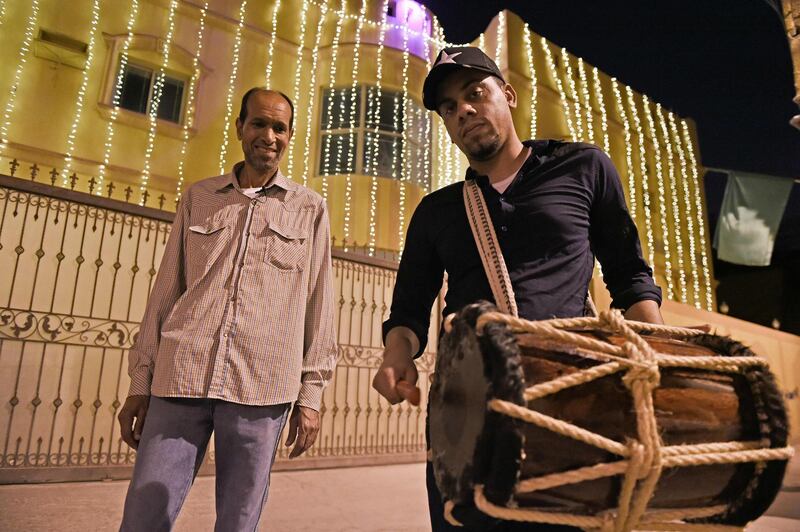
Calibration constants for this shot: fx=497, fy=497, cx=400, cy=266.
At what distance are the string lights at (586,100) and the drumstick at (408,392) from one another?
35.5 feet

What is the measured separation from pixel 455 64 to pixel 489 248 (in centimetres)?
55

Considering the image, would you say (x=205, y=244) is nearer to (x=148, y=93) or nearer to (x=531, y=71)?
(x=148, y=93)

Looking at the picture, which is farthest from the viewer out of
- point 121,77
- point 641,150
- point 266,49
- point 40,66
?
point 641,150

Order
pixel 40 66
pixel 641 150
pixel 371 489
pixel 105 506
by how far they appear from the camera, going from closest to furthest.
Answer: pixel 105 506
pixel 371 489
pixel 40 66
pixel 641 150

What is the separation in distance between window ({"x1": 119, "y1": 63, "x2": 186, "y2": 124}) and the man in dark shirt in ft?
25.0

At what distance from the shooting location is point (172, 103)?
26.3 ft

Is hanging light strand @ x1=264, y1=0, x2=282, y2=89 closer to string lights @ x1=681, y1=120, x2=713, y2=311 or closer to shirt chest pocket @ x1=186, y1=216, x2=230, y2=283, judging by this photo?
shirt chest pocket @ x1=186, y1=216, x2=230, y2=283

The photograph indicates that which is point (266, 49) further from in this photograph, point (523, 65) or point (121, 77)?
point (523, 65)

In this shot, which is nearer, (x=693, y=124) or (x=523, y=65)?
(x=523, y=65)

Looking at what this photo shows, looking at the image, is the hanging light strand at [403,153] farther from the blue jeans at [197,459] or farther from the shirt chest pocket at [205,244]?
the blue jeans at [197,459]

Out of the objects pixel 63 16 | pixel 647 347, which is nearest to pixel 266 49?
pixel 63 16

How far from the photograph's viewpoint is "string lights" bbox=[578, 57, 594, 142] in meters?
10.9

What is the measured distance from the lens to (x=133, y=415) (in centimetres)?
177

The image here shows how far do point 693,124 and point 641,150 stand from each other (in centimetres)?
275
